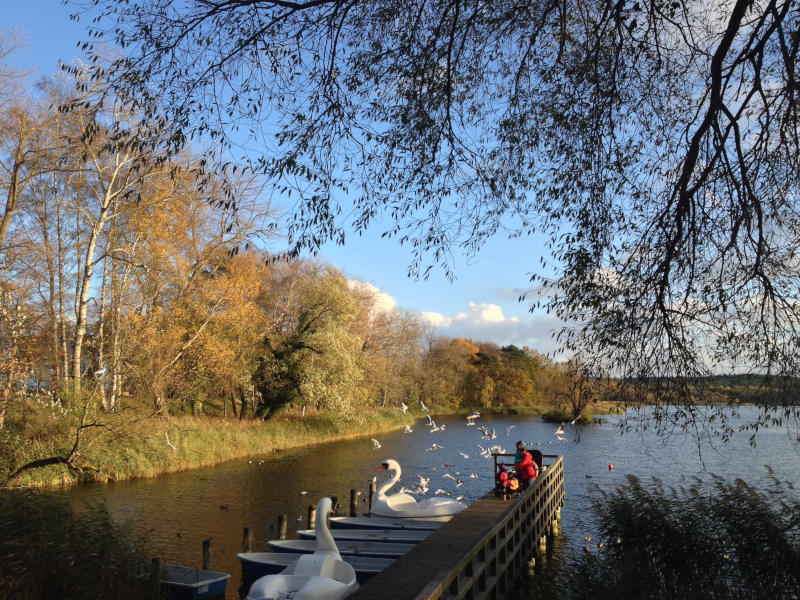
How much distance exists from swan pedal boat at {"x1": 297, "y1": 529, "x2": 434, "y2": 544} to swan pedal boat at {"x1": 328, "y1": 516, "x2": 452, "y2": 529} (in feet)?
1.14

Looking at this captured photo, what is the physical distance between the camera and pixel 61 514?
8805 mm

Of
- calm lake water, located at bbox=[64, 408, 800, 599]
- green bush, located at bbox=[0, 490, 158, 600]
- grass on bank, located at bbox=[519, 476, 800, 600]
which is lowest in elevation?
calm lake water, located at bbox=[64, 408, 800, 599]

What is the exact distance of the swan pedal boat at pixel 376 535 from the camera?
48.0 feet

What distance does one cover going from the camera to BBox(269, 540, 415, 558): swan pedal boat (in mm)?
13199

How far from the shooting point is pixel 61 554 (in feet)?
24.7

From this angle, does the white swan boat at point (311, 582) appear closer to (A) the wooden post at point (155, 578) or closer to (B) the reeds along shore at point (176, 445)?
(A) the wooden post at point (155, 578)

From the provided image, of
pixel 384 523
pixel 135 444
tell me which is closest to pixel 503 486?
pixel 384 523

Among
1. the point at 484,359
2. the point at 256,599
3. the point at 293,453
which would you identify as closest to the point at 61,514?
the point at 256,599

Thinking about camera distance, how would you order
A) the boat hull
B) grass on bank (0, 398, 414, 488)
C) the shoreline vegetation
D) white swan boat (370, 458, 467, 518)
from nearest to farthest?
the boat hull, white swan boat (370, 458, 467, 518), grass on bank (0, 398, 414, 488), the shoreline vegetation

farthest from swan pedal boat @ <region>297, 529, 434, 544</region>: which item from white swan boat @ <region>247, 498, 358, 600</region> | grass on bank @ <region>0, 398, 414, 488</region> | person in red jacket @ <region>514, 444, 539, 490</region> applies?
grass on bank @ <region>0, 398, 414, 488</region>

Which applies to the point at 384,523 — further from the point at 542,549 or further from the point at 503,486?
the point at 542,549

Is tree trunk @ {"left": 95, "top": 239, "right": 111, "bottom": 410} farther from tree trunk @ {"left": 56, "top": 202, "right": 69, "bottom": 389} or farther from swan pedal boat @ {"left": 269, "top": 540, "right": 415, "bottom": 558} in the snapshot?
swan pedal boat @ {"left": 269, "top": 540, "right": 415, "bottom": 558}

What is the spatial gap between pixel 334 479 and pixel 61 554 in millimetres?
18661

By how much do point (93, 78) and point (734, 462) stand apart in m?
31.1
